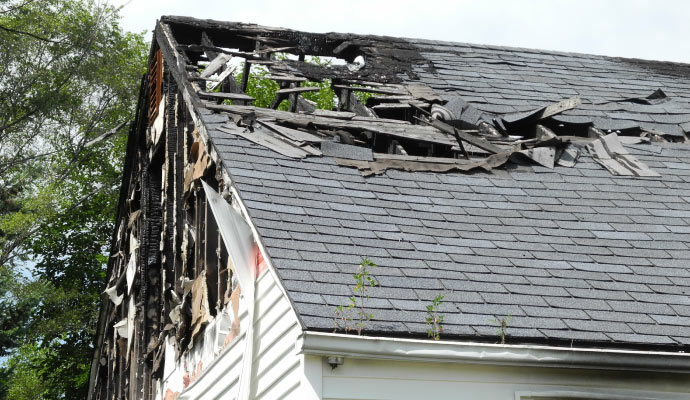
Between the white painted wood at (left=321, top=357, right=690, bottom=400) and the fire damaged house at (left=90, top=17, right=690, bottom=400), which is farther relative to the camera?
the fire damaged house at (left=90, top=17, right=690, bottom=400)

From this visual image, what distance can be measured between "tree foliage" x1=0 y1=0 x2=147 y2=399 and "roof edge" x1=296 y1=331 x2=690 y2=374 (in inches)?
817

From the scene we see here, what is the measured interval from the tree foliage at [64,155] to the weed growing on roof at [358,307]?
2019cm

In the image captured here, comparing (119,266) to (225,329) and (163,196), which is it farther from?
(225,329)

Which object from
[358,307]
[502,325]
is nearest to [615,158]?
[502,325]

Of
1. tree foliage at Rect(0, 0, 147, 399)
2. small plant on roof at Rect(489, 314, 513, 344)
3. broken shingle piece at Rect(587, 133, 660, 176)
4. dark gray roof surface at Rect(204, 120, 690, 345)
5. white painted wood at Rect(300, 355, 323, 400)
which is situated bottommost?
white painted wood at Rect(300, 355, 323, 400)

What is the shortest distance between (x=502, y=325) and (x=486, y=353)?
24cm

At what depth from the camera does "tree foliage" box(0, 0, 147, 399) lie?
25.8m

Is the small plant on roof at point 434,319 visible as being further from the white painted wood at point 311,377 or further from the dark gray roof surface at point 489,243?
the white painted wood at point 311,377

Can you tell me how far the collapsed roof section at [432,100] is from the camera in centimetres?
880

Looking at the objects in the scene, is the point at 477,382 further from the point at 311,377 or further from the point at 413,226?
the point at 413,226

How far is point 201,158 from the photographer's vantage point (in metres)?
9.65

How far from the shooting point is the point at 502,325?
605 cm

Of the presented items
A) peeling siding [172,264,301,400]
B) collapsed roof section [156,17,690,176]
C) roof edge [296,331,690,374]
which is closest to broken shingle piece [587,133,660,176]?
collapsed roof section [156,17,690,176]

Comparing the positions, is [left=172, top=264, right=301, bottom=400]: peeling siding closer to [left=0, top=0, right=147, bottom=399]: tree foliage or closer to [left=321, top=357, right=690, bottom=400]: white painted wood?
[left=321, top=357, right=690, bottom=400]: white painted wood
